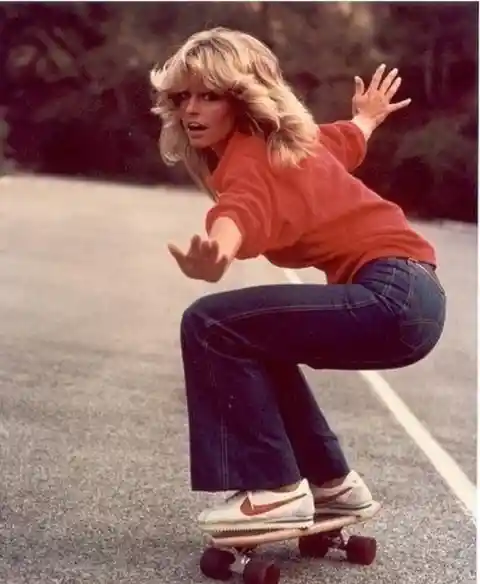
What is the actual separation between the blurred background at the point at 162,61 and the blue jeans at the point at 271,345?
209 mm

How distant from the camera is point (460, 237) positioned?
61.1 inches

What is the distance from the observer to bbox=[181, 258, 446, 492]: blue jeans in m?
1.13

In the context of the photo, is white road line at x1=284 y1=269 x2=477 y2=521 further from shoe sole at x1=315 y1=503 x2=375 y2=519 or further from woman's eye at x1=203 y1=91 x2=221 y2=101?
woman's eye at x1=203 y1=91 x2=221 y2=101

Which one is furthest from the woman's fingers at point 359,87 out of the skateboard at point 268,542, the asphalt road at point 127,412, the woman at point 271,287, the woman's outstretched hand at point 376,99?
the skateboard at point 268,542

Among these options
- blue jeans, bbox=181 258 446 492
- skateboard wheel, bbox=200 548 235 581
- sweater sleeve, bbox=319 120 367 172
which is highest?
sweater sleeve, bbox=319 120 367 172

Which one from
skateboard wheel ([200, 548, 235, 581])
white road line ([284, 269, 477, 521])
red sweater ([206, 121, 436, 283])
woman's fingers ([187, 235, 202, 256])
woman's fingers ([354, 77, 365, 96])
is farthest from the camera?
white road line ([284, 269, 477, 521])

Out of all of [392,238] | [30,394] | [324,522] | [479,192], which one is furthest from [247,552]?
[479,192]

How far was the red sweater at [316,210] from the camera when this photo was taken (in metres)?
1.09

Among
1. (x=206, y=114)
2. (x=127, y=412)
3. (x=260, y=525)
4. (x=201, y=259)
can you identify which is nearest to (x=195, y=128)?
(x=206, y=114)

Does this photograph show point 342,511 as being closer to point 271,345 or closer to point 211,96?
point 271,345

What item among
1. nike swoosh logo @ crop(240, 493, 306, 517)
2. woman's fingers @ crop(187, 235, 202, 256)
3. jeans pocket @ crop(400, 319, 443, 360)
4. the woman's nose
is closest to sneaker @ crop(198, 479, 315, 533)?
nike swoosh logo @ crop(240, 493, 306, 517)

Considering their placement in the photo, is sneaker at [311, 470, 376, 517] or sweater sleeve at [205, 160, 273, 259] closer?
sweater sleeve at [205, 160, 273, 259]

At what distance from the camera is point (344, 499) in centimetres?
127

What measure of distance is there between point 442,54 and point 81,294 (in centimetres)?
61
